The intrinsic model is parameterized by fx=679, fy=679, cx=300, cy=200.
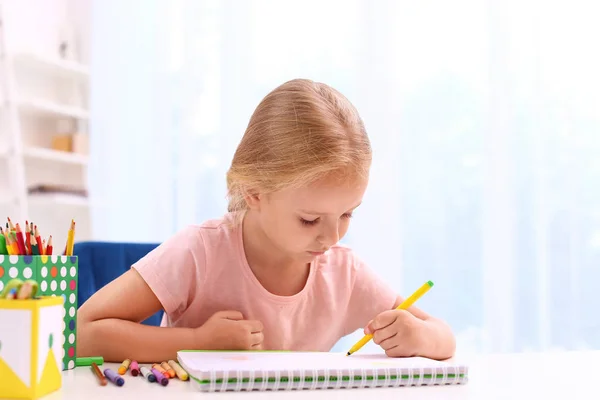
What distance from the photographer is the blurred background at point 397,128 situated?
7.11 ft

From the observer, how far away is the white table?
Answer: 70 centimetres

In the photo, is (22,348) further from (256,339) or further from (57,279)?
(256,339)

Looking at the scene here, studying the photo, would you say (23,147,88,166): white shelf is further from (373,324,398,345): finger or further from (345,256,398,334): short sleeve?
(373,324,398,345): finger

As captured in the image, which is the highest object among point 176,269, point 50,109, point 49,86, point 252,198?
point 49,86

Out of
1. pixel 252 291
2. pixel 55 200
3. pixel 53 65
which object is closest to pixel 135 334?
pixel 252 291

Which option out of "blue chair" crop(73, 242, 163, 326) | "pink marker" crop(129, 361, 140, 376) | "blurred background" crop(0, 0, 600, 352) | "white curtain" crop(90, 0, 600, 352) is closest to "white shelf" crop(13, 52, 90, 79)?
"blurred background" crop(0, 0, 600, 352)

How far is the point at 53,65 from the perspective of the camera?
2.77 m

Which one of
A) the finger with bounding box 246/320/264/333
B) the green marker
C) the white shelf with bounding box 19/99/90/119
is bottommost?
the green marker

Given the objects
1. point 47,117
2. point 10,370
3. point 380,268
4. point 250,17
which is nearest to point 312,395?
point 10,370

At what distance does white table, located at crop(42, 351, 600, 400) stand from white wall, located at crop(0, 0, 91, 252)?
2.11 meters

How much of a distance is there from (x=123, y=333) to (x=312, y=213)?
1.05 ft

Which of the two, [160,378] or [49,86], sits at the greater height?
[49,86]

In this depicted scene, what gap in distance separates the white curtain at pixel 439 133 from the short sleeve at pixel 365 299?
1.04 metres

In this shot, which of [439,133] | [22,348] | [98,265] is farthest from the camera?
[439,133]
